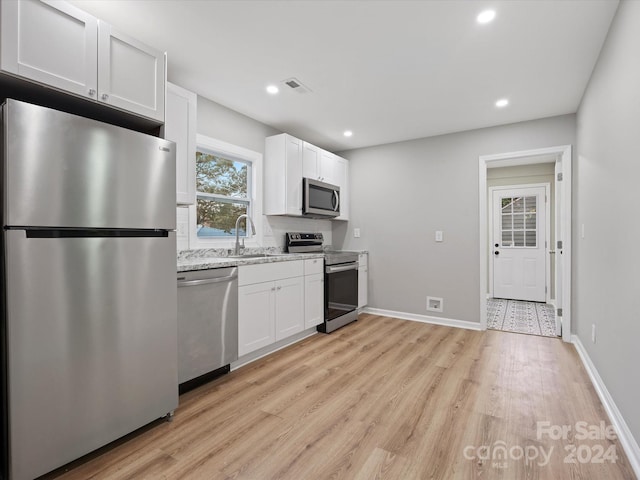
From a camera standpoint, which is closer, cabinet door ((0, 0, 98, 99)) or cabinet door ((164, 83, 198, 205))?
cabinet door ((0, 0, 98, 99))

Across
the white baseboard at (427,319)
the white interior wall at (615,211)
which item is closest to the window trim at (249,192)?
the white baseboard at (427,319)

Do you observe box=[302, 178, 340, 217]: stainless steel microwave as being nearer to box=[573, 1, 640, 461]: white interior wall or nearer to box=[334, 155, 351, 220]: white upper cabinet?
box=[334, 155, 351, 220]: white upper cabinet

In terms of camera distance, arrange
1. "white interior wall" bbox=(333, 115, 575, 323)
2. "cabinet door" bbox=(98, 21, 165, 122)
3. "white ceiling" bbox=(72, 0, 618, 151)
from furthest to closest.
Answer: "white interior wall" bbox=(333, 115, 575, 323), "white ceiling" bbox=(72, 0, 618, 151), "cabinet door" bbox=(98, 21, 165, 122)

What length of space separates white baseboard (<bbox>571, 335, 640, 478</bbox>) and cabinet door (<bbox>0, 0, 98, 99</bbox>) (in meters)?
3.21

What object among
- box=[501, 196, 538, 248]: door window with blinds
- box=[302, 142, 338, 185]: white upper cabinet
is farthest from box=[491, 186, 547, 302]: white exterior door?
box=[302, 142, 338, 185]: white upper cabinet

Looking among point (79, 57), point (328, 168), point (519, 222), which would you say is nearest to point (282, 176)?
point (328, 168)

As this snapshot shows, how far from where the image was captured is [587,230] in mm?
2783

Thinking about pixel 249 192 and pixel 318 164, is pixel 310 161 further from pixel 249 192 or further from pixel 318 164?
pixel 249 192

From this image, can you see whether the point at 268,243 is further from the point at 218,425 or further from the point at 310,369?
the point at 218,425

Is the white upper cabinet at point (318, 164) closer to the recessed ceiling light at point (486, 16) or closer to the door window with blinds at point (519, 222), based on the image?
the recessed ceiling light at point (486, 16)

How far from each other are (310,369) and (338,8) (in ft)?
8.43

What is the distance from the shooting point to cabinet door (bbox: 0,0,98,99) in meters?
1.40

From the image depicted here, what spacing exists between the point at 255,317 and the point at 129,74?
195 centimetres

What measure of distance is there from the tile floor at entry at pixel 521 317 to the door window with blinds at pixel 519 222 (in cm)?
104
